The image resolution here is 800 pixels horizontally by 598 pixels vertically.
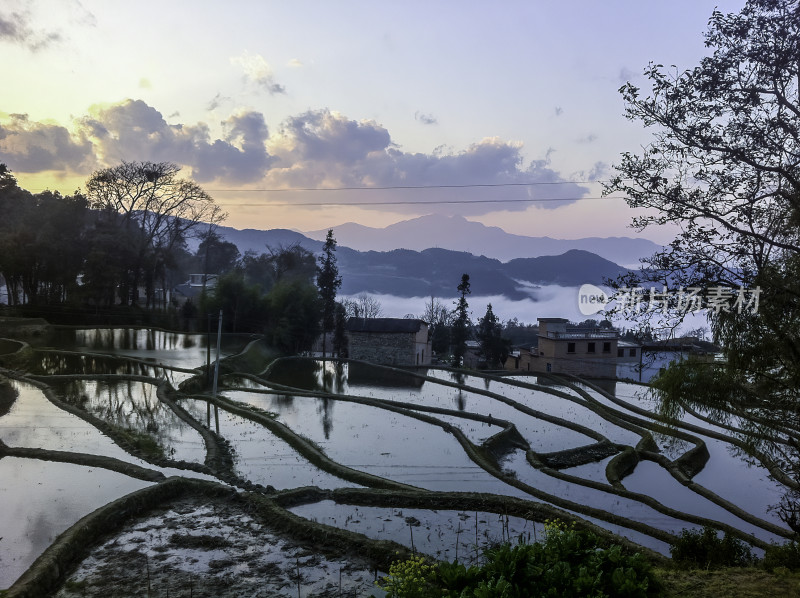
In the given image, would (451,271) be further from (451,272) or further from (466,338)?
(466,338)

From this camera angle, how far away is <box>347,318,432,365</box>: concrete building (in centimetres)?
3972

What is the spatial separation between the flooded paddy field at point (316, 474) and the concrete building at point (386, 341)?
11219mm

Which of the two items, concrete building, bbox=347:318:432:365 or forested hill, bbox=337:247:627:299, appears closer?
concrete building, bbox=347:318:432:365

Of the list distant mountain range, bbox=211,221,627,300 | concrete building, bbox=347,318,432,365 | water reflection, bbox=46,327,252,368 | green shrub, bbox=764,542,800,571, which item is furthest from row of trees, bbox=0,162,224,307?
distant mountain range, bbox=211,221,627,300

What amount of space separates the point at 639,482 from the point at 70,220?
4379 centimetres

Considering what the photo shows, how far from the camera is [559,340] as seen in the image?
3756 cm

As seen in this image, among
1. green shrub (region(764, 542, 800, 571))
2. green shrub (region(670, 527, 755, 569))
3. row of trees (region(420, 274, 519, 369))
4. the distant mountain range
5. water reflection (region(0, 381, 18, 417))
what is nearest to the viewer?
green shrub (region(764, 542, 800, 571))

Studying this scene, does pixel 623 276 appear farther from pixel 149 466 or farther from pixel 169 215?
pixel 169 215

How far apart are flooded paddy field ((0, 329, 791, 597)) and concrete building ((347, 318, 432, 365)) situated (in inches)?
442

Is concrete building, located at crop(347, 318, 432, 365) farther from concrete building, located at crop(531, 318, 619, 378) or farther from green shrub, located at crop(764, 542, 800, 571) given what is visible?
green shrub, located at crop(764, 542, 800, 571)

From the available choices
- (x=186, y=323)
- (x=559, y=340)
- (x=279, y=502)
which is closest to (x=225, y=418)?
(x=279, y=502)

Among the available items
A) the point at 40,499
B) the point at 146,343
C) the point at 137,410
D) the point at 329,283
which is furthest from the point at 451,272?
the point at 40,499

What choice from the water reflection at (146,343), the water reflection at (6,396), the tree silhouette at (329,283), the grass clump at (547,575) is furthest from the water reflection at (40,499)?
the tree silhouette at (329,283)

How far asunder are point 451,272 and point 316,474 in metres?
128
